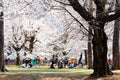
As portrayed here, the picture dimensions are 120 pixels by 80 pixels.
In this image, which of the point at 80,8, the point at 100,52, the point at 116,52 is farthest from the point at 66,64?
the point at 80,8

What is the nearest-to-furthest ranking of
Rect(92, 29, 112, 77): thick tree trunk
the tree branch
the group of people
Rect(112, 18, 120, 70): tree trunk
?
the tree branch → Rect(92, 29, 112, 77): thick tree trunk → Rect(112, 18, 120, 70): tree trunk → the group of people

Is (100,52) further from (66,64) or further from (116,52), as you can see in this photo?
(66,64)

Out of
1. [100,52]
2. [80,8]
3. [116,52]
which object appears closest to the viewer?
[80,8]

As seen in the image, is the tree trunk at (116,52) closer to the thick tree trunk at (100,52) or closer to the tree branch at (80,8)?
the thick tree trunk at (100,52)

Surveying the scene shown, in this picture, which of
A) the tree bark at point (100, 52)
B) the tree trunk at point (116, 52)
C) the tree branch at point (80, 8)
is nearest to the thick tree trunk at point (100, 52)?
the tree bark at point (100, 52)

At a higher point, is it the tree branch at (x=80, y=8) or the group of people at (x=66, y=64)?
the tree branch at (x=80, y=8)

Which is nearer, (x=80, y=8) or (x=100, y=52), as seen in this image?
(x=80, y=8)

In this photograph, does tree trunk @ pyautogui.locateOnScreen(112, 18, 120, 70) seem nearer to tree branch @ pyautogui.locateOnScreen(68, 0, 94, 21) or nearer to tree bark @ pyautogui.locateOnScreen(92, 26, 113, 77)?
tree bark @ pyautogui.locateOnScreen(92, 26, 113, 77)

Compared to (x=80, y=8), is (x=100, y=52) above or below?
below

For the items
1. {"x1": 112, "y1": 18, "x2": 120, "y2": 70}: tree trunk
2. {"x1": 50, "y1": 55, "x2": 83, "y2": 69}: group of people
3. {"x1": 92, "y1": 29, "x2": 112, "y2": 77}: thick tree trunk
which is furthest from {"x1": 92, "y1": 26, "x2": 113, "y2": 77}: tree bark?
{"x1": 50, "y1": 55, "x2": 83, "y2": 69}: group of people

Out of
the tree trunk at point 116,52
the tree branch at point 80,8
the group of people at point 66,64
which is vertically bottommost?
Result: the group of people at point 66,64

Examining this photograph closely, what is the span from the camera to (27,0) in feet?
77.8

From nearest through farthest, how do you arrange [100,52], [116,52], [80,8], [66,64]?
[80,8] → [100,52] → [116,52] → [66,64]

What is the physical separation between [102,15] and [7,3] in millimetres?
8558
